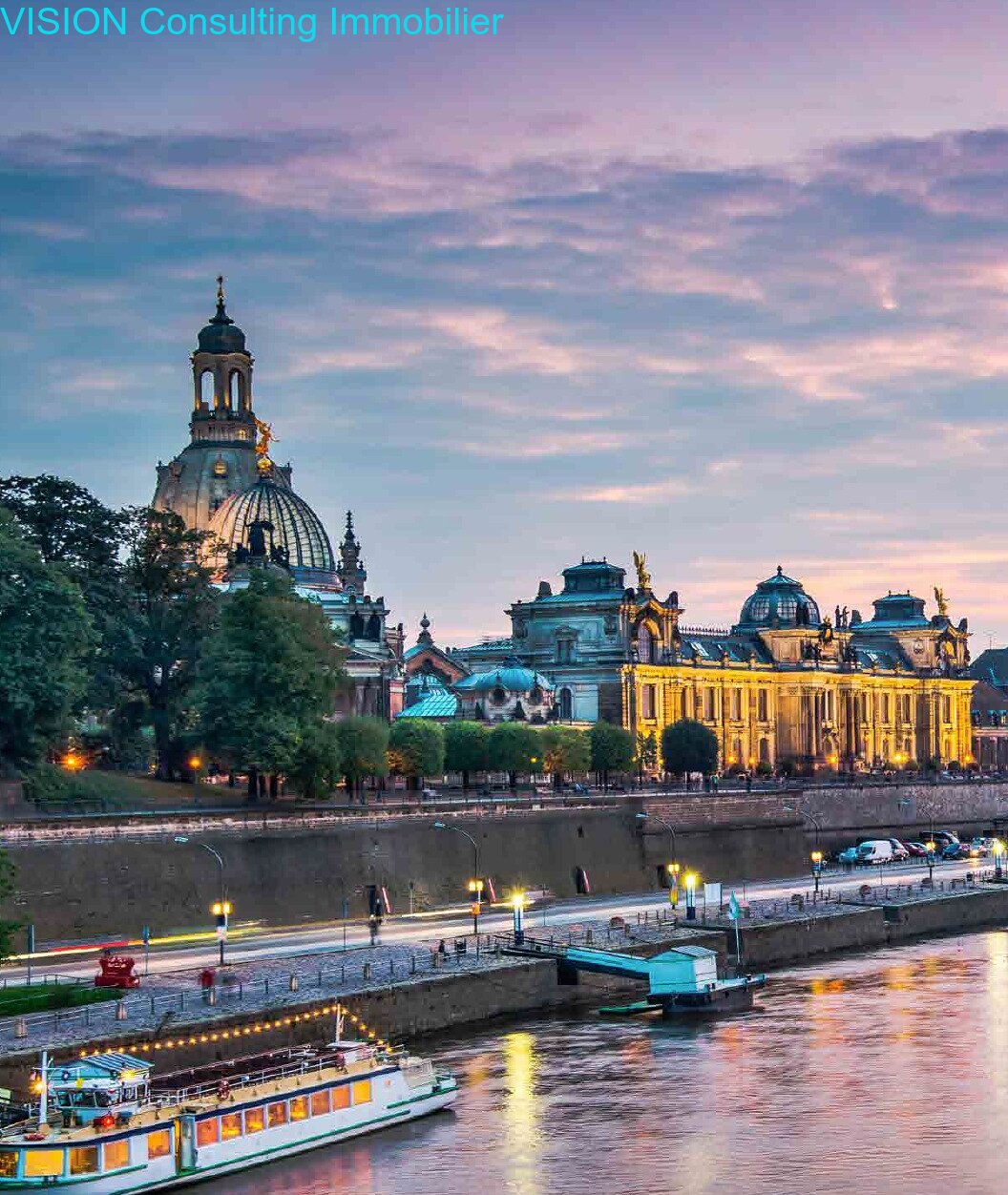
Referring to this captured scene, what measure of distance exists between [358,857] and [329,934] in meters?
11.3

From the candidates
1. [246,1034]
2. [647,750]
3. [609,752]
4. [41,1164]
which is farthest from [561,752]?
[41,1164]

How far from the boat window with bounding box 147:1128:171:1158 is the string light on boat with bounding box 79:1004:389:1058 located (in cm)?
390

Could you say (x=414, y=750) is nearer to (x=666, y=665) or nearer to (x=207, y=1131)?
(x=666, y=665)

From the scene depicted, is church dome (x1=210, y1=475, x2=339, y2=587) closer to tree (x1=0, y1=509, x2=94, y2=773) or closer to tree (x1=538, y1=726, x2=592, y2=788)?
tree (x1=538, y1=726, x2=592, y2=788)

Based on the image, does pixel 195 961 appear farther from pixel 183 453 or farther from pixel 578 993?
pixel 183 453

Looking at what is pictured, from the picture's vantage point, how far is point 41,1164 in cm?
4528

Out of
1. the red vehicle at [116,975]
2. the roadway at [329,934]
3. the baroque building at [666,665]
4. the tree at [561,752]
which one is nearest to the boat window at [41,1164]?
the red vehicle at [116,975]

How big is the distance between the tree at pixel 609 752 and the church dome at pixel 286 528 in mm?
26912

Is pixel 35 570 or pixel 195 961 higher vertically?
pixel 35 570

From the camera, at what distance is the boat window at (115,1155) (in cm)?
4600

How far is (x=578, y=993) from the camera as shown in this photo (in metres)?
72.0

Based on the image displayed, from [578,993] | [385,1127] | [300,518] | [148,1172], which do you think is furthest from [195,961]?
[300,518]

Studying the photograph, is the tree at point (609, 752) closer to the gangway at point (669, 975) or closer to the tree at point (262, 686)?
the tree at point (262, 686)

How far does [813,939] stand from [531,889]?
16.5m
